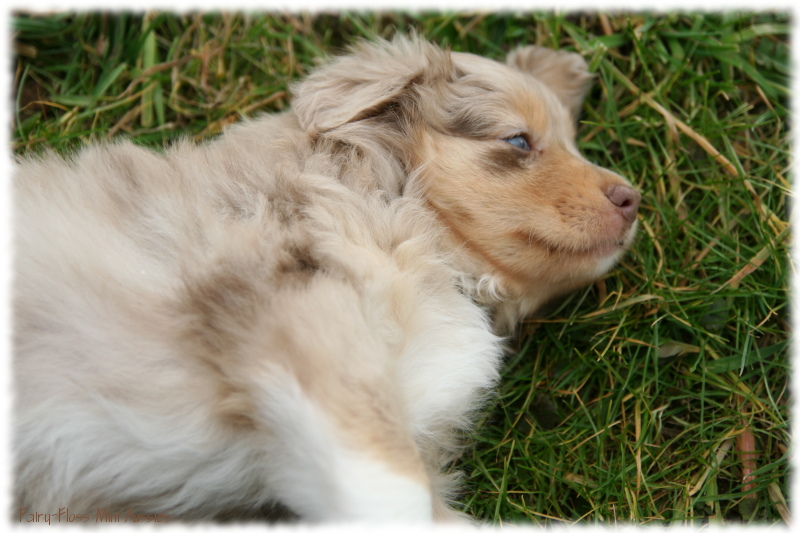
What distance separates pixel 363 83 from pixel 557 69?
1.35m

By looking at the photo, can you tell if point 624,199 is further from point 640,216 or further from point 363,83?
point 363,83

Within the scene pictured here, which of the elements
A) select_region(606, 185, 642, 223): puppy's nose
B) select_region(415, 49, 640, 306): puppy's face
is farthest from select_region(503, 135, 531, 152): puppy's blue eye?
select_region(606, 185, 642, 223): puppy's nose

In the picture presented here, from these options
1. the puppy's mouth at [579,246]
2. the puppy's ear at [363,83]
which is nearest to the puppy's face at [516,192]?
the puppy's mouth at [579,246]

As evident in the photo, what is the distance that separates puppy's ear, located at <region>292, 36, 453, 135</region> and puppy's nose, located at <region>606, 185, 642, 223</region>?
104cm

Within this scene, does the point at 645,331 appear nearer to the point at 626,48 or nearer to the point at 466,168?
the point at 466,168

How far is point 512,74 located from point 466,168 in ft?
2.37

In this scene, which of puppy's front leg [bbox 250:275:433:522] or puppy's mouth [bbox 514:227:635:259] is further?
puppy's mouth [bbox 514:227:635:259]

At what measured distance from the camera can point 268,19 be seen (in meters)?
4.46

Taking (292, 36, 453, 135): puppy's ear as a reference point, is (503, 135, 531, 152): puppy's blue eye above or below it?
below

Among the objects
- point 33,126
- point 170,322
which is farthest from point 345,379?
point 33,126

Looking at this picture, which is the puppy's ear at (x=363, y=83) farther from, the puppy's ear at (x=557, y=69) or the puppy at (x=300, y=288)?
the puppy's ear at (x=557, y=69)

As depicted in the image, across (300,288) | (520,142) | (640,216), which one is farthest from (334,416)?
(640,216)

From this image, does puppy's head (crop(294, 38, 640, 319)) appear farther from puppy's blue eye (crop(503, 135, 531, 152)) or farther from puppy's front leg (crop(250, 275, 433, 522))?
puppy's front leg (crop(250, 275, 433, 522))

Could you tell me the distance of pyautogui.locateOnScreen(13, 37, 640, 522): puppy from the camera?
2.42 meters
